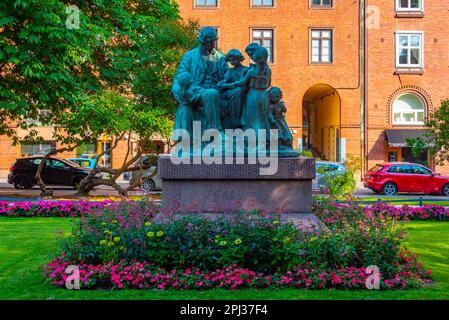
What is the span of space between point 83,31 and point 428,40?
85.5ft

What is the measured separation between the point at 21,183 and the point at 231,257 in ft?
75.6

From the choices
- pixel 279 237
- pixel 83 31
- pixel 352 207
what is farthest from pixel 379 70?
pixel 279 237

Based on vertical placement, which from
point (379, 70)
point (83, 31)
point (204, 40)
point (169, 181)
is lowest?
point (169, 181)

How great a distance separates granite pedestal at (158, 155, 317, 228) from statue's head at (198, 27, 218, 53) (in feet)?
8.02

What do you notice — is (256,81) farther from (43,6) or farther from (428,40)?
(428,40)

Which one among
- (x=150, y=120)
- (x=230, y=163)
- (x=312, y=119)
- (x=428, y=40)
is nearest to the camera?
(x=230, y=163)

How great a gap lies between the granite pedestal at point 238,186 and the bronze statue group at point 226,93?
0.85 meters

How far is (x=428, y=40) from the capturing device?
35062mm

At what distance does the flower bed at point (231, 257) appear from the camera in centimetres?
636

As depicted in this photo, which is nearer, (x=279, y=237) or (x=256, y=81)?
(x=279, y=237)

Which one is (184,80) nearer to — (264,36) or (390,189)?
(390,189)

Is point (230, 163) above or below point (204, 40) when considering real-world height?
below

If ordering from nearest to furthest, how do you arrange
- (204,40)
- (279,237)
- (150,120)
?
(279,237)
(204,40)
(150,120)

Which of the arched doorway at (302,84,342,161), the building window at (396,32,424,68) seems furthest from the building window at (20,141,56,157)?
the building window at (396,32,424,68)
